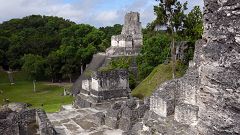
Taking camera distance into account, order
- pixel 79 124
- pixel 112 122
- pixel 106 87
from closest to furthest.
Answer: pixel 112 122, pixel 79 124, pixel 106 87

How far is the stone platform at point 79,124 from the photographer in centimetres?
1603

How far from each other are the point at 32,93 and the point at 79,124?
19.1 meters

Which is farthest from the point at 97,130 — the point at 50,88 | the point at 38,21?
the point at 38,21

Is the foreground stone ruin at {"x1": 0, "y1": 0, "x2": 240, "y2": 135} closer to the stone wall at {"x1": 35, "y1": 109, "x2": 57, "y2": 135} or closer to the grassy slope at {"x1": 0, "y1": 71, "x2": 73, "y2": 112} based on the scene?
the stone wall at {"x1": 35, "y1": 109, "x2": 57, "y2": 135}

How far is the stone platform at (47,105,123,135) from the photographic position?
52.6 ft

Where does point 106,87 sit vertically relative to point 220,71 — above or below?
below

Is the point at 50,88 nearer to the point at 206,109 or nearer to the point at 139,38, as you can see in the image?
the point at 139,38

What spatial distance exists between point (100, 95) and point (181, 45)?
6.03 m

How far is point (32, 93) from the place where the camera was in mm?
35281

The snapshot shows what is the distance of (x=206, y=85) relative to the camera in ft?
17.0

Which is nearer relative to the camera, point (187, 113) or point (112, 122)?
point (187, 113)

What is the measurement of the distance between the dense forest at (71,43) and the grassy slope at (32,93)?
75.8 inches

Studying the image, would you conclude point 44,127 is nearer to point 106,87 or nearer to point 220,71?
point 106,87

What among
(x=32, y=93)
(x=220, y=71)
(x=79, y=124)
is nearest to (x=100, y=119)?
(x=79, y=124)
